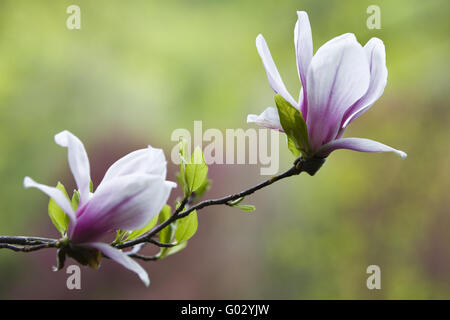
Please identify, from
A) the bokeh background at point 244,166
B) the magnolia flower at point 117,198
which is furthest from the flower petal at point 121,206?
the bokeh background at point 244,166

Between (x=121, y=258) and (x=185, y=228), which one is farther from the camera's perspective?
(x=185, y=228)

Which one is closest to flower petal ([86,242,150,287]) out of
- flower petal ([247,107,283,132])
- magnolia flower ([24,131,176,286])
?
magnolia flower ([24,131,176,286])

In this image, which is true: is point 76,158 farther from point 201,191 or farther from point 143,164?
point 201,191

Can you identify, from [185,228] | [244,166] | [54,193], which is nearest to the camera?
[54,193]

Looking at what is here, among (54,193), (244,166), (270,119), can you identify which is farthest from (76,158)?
(244,166)
